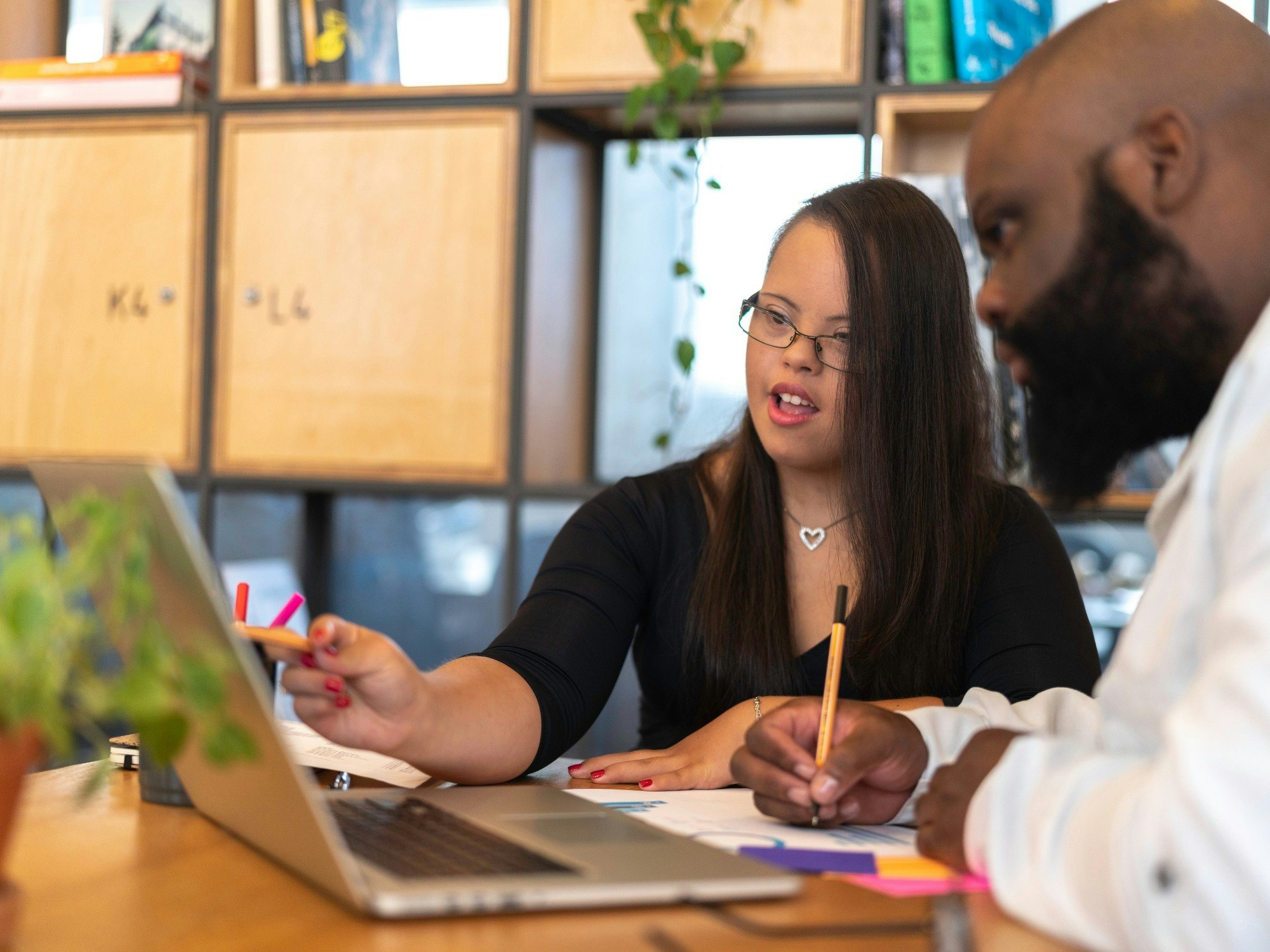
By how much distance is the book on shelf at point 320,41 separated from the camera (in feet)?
8.07

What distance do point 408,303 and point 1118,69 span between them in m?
1.67

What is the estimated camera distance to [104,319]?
98.8 inches

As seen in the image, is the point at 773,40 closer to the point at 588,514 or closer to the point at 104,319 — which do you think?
the point at 588,514

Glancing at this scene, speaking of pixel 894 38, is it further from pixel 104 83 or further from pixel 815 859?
pixel 815 859

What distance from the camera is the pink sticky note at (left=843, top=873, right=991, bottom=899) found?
788 mm

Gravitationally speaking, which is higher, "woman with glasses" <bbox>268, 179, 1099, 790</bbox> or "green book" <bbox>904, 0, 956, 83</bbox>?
"green book" <bbox>904, 0, 956, 83</bbox>

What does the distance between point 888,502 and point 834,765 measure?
62cm

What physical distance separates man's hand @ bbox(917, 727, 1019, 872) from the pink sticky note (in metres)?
0.03

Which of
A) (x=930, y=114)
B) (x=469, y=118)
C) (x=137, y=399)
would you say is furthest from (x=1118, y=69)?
(x=137, y=399)

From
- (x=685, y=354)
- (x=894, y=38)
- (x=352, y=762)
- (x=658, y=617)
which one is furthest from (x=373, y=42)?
(x=352, y=762)

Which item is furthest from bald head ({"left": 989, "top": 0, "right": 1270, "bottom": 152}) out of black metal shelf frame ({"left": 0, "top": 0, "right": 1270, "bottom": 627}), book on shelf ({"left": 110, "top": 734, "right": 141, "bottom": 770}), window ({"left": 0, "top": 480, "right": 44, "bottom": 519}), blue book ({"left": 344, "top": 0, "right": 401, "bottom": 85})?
window ({"left": 0, "top": 480, "right": 44, "bottom": 519})

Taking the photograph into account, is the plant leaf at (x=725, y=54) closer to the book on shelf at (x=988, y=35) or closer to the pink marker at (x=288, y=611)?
the book on shelf at (x=988, y=35)

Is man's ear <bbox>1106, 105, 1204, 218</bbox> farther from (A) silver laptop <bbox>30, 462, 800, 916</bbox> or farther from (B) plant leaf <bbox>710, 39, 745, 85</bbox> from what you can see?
(B) plant leaf <bbox>710, 39, 745, 85</bbox>

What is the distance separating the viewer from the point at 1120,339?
0.90 metres
